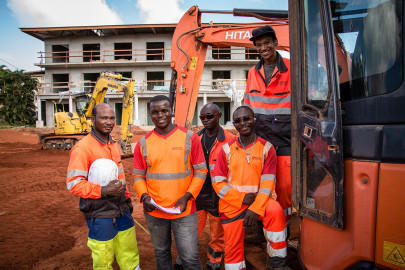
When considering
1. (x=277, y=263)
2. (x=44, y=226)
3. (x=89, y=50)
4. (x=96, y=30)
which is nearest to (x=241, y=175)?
(x=277, y=263)

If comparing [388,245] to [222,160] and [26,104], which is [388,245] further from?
[26,104]

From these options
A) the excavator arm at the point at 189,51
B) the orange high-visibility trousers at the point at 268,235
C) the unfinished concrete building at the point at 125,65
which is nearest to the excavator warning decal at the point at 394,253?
the orange high-visibility trousers at the point at 268,235

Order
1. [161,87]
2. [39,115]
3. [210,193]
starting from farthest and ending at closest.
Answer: [39,115], [161,87], [210,193]

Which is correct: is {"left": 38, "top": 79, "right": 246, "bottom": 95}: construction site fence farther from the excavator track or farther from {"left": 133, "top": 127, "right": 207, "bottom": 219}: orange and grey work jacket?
{"left": 133, "top": 127, "right": 207, "bottom": 219}: orange and grey work jacket

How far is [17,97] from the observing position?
2588 cm

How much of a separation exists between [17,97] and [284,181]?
30.3 m

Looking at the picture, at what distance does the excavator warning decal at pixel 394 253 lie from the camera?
1.29 meters

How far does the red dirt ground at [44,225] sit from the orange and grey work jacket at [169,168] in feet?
4.60

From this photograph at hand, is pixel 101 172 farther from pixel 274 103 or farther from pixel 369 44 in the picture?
pixel 369 44

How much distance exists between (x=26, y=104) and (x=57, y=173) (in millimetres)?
22552

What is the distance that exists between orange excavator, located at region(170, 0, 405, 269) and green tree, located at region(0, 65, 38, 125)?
100 feet

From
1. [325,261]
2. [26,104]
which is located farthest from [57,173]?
[26,104]

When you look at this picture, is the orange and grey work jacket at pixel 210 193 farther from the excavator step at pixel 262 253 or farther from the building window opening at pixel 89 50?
the building window opening at pixel 89 50

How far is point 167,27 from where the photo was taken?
25625 mm
